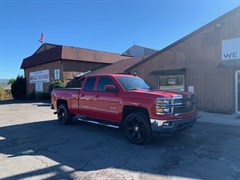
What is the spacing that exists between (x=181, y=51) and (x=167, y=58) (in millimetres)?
1079

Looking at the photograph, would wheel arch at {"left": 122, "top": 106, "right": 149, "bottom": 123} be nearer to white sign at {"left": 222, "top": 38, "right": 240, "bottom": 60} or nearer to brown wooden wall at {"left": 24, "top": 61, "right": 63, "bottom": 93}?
white sign at {"left": 222, "top": 38, "right": 240, "bottom": 60}

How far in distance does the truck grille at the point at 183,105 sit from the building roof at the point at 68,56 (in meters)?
21.2

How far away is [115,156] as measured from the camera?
18.3ft

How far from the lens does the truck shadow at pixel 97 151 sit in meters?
4.77

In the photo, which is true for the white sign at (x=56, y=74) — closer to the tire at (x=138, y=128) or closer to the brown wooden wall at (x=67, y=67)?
the brown wooden wall at (x=67, y=67)

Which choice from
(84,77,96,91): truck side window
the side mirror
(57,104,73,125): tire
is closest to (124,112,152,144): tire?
the side mirror

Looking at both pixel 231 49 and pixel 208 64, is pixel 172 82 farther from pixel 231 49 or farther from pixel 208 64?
pixel 231 49

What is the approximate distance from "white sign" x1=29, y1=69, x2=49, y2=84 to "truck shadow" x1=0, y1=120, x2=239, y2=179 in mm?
21801

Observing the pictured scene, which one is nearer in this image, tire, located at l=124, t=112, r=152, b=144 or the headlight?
the headlight

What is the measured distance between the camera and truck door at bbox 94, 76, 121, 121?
7047mm

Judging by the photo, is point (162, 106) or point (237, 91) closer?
point (162, 106)

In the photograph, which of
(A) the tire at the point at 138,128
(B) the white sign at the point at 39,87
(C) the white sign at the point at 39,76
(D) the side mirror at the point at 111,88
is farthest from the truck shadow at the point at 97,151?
(B) the white sign at the point at 39,87

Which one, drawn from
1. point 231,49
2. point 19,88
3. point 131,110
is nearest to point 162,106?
point 131,110

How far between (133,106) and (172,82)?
881 centimetres
